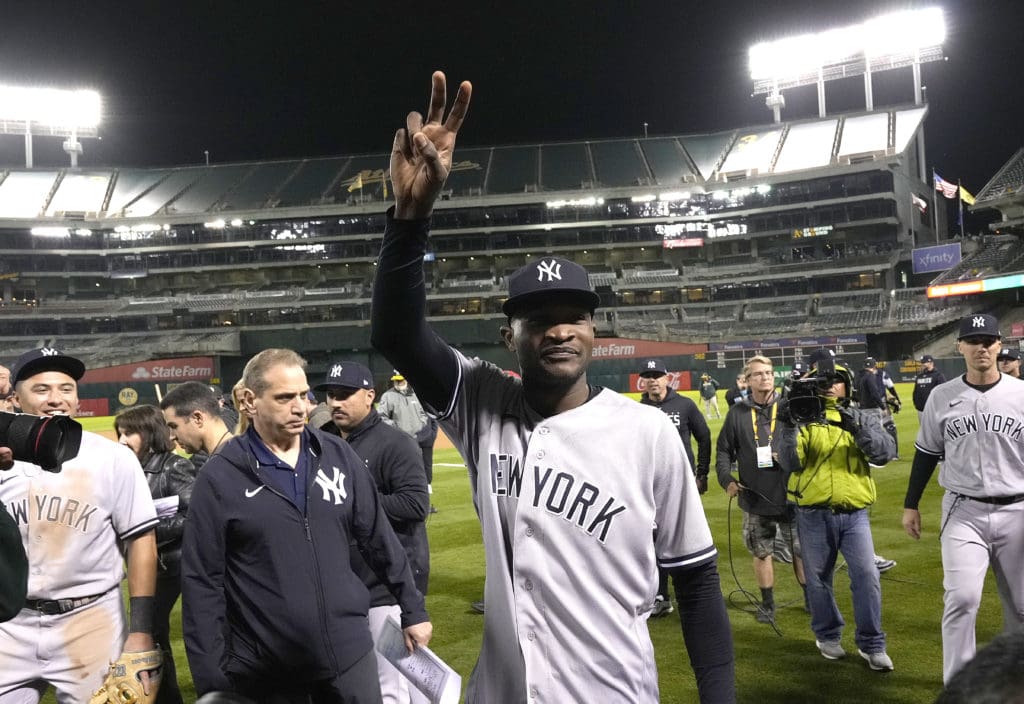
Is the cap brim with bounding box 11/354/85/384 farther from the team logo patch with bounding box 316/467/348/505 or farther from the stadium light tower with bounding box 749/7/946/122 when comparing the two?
the stadium light tower with bounding box 749/7/946/122

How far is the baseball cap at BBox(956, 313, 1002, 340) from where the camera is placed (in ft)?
17.3

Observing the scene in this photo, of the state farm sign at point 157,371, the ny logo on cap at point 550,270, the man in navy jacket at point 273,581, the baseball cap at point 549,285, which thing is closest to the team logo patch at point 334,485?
the man in navy jacket at point 273,581

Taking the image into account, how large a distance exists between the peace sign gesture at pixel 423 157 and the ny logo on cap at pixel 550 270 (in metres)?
0.40

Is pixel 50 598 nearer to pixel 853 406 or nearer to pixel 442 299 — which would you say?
pixel 853 406

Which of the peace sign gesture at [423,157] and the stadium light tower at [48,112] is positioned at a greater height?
the stadium light tower at [48,112]

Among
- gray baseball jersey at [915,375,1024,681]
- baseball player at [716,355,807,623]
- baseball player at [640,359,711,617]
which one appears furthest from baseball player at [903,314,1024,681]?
baseball player at [640,359,711,617]

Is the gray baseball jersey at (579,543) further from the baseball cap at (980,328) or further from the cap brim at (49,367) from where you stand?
the baseball cap at (980,328)

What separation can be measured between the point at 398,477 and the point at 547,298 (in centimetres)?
320

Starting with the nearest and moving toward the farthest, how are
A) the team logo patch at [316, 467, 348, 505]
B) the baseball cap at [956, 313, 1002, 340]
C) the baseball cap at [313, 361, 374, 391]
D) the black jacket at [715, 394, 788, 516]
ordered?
the team logo patch at [316, 467, 348, 505], the baseball cap at [956, 313, 1002, 340], the baseball cap at [313, 361, 374, 391], the black jacket at [715, 394, 788, 516]

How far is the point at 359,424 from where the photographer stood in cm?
548

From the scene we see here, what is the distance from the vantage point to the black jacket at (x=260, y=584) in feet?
10.5

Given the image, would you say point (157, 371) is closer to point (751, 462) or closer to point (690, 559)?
point (751, 462)

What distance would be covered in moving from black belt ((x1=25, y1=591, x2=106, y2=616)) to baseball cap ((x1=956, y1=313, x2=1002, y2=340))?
561 centimetres

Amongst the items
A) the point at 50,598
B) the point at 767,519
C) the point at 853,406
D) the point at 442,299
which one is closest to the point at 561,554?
the point at 50,598
